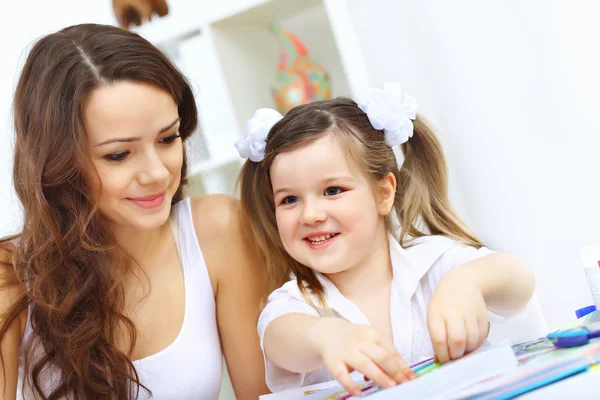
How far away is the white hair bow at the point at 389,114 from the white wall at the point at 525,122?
57 cm

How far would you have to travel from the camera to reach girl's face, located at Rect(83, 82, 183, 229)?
111 centimetres

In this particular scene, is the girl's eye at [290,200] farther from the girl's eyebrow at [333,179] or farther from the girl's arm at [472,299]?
the girl's arm at [472,299]

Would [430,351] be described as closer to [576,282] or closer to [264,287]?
[264,287]

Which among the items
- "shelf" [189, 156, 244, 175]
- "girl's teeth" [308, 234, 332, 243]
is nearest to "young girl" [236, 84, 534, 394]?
"girl's teeth" [308, 234, 332, 243]

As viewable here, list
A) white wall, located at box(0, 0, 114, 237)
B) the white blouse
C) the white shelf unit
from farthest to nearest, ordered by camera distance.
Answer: white wall, located at box(0, 0, 114, 237)
the white shelf unit
the white blouse

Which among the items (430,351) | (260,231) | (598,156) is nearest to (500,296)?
(430,351)

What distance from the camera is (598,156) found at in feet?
5.19

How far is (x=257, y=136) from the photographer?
4.02 feet

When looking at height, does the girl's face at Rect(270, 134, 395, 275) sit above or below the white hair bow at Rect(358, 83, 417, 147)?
below

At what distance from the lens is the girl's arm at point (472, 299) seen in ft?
2.66

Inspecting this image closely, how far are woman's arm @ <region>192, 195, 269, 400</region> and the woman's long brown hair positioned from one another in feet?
0.66

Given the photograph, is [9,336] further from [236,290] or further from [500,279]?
[500,279]

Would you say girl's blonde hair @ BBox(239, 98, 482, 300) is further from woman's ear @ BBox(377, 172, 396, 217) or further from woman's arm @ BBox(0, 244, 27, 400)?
woman's arm @ BBox(0, 244, 27, 400)

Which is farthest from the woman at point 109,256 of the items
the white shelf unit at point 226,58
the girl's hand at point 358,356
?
the white shelf unit at point 226,58
